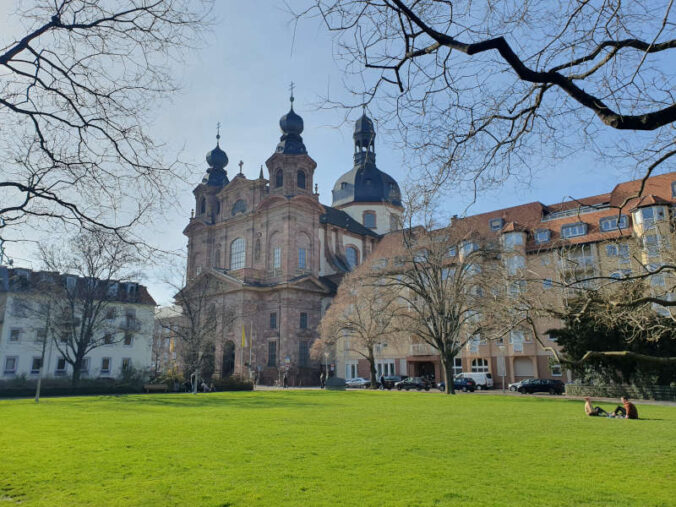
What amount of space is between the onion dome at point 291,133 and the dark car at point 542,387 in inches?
1558

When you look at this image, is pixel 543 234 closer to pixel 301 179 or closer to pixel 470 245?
pixel 470 245

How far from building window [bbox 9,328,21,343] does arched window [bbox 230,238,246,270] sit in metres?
25.5

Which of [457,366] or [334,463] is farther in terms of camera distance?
[457,366]

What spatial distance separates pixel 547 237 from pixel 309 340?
28231mm

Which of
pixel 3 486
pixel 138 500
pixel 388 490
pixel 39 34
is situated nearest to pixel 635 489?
pixel 388 490

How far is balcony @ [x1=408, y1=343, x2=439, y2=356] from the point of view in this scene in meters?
53.1

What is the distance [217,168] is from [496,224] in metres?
42.2

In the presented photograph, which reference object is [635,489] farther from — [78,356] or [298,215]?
[298,215]

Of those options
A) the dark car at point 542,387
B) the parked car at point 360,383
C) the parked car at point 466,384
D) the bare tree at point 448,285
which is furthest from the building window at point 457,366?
the bare tree at point 448,285

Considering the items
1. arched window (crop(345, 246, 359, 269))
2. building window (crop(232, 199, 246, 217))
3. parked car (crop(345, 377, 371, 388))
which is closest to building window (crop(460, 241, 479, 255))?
parked car (crop(345, 377, 371, 388))

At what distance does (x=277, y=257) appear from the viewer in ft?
213

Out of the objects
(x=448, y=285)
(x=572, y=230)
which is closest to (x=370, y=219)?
(x=572, y=230)

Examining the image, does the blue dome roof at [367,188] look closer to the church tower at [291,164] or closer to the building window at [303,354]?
the church tower at [291,164]

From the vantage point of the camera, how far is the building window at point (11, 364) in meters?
51.6
